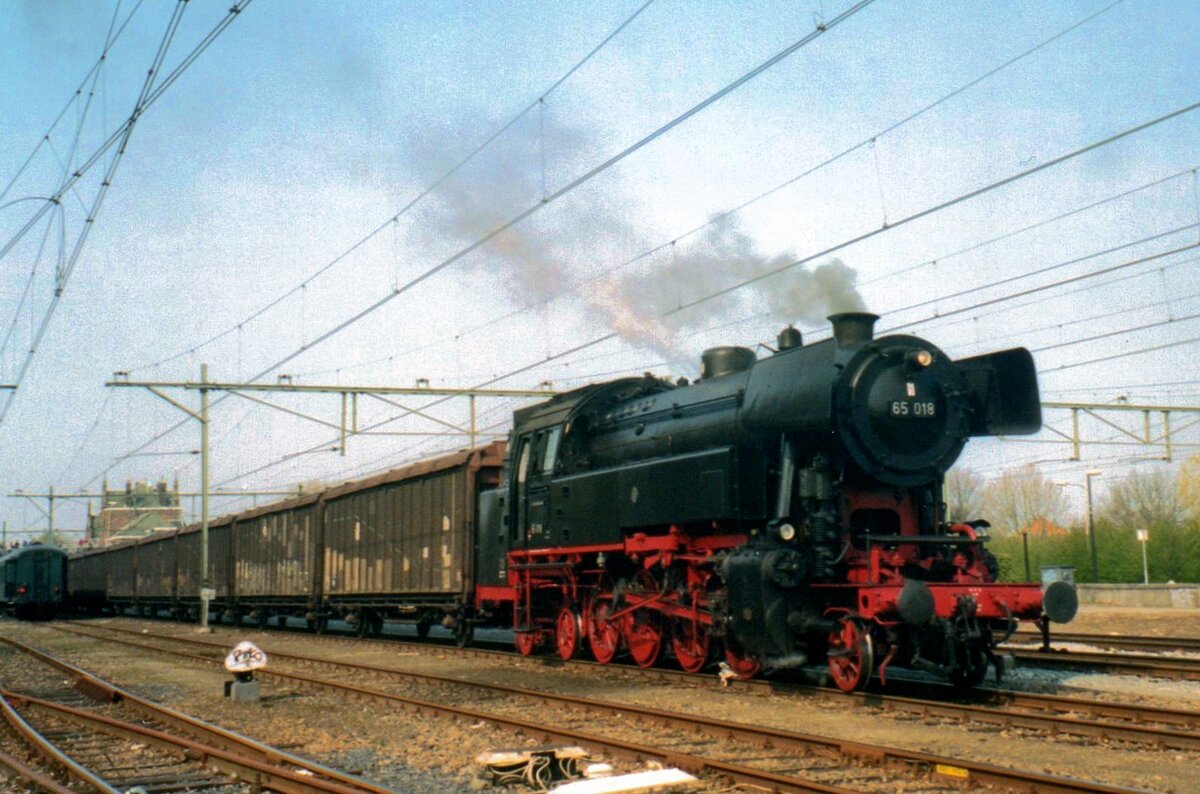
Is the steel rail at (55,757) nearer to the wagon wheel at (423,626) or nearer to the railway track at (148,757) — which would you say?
the railway track at (148,757)

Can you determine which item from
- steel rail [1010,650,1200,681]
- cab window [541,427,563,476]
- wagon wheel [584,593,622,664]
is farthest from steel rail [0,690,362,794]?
steel rail [1010,650,1200,681]

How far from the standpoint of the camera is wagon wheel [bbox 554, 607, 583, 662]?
1457cm

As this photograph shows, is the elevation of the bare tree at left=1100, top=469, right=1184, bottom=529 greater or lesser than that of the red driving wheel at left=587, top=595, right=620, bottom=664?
greater

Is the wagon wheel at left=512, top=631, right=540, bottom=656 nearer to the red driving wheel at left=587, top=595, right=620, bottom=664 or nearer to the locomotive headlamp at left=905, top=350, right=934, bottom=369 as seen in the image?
the red driving wheel at left=587, top=595, right=620, bottom=664

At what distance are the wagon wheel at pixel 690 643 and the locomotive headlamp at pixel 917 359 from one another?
3.61 meters

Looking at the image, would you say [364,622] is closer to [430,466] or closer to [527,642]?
[430,466]

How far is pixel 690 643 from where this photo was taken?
41.3ft

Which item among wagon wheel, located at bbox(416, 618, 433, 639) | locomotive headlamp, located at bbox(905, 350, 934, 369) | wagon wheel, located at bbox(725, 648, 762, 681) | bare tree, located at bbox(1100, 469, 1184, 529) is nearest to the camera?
locomotive headlamp, located at bbox(905, 350, 934, 369)

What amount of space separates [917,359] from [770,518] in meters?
2.11

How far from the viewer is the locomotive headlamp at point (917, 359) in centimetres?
1070

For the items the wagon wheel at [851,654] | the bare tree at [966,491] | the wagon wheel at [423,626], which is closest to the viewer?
the wagon wheel at [851,654]

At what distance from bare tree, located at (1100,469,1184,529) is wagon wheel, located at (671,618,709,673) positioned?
37850mm

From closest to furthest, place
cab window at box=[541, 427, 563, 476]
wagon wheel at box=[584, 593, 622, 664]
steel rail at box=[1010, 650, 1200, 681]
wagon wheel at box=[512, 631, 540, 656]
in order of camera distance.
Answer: steel rail at box=[1010, 650, 1200, 681]
wagon wheel at box=[584, 593, 622, 664]
cab window at box=[541, 427, 563, 476]
wagon wheel at box=[512, 631, 540, 656]

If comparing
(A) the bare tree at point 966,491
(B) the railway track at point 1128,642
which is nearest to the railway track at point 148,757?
(B) the railway track at point 1128,642
